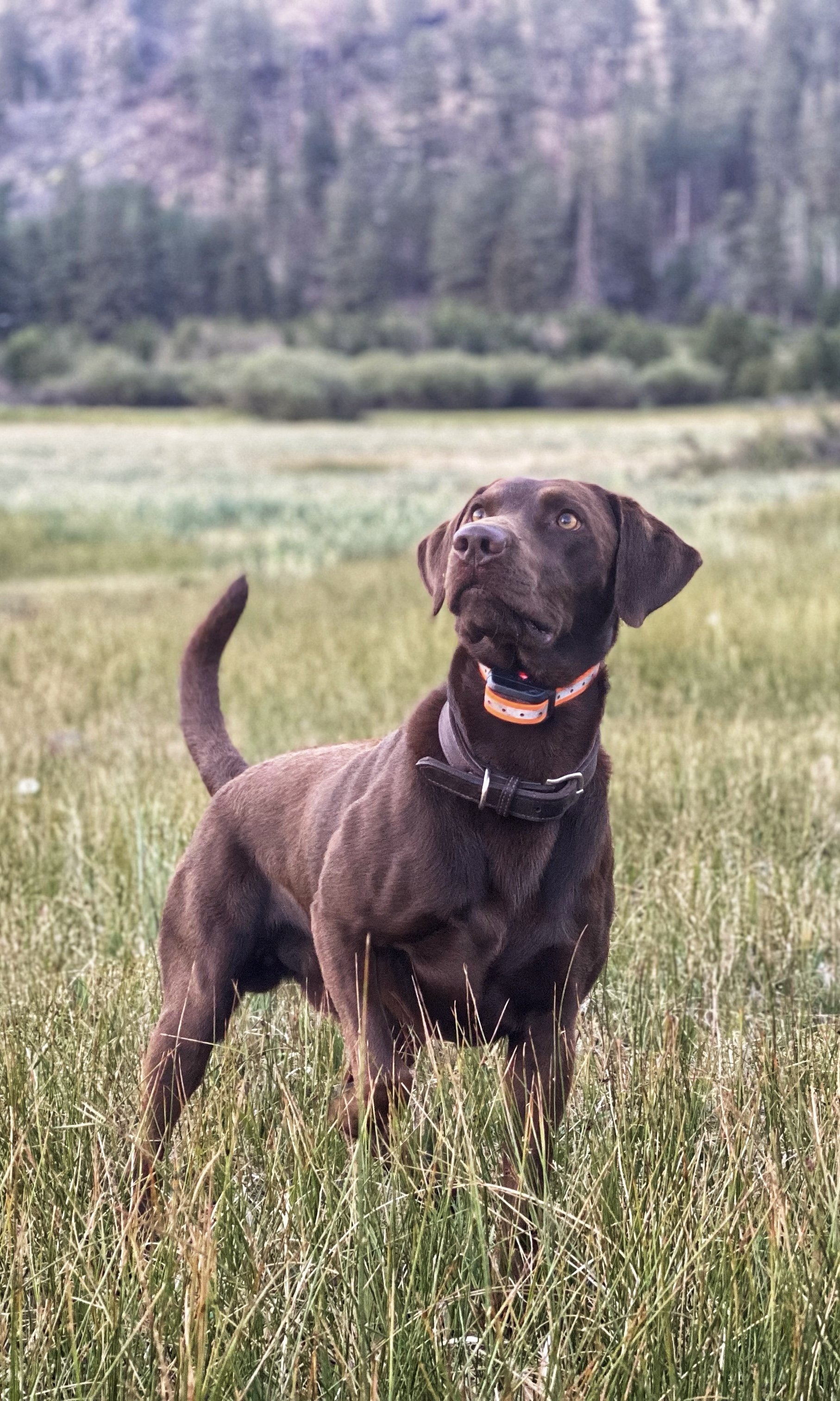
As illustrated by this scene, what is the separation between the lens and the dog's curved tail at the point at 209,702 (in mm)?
3312

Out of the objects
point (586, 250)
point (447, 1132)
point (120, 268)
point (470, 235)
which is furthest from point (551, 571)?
point (586, 250)

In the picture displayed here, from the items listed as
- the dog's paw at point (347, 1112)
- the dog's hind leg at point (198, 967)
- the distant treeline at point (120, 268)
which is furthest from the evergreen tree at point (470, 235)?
the dog's paw at point (347, 1112)

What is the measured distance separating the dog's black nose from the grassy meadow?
886 millimetres

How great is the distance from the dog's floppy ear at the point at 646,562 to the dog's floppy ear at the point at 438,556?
0.31m

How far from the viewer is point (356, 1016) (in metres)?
2.48

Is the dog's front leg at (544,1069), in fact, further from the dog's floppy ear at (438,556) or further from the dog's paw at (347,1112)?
the dog's floppy ear at (438,556)

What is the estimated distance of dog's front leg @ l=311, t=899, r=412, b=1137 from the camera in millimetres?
2414

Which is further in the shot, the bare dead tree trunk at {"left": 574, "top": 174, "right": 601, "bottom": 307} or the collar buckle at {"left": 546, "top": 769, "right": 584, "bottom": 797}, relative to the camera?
the bare dead tree trunk at {"left": 574, "top": 174, "right": 601, "bottom": 307}

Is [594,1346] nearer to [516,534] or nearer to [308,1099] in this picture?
[308,1099]

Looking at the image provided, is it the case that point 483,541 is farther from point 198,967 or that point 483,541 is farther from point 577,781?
point 198,967

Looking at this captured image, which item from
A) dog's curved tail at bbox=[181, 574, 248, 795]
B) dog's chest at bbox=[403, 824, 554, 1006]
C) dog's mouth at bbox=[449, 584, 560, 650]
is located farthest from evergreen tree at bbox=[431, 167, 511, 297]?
dog's chest at bbox=[403, 824, 554, 1006]

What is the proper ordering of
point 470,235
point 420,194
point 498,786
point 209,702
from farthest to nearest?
point 420,194
point 470,235
point 209,702
point 498,786

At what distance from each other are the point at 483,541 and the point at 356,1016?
876 millimetres

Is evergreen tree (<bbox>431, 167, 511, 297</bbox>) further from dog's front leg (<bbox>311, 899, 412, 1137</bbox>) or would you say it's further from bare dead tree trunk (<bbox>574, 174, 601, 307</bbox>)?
dog's front leg (<bbox>311, 899, 412, 1137</bbox>)
